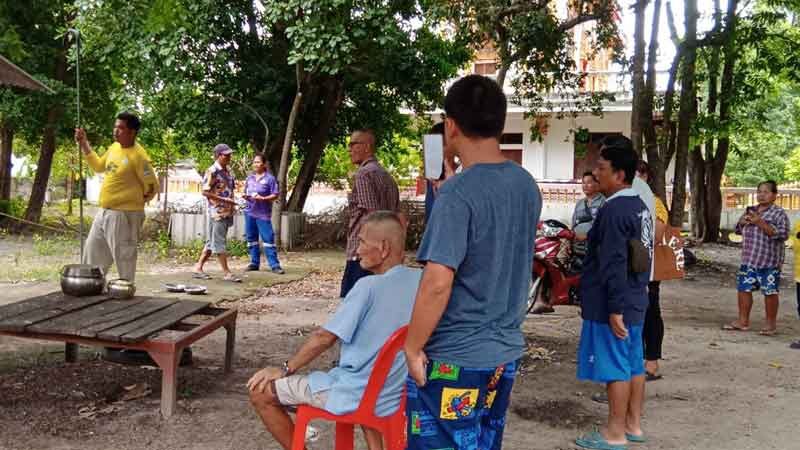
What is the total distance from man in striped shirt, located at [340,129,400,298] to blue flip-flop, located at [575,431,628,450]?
1828mm

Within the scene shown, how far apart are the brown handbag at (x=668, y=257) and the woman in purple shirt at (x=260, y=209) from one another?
6287 mm

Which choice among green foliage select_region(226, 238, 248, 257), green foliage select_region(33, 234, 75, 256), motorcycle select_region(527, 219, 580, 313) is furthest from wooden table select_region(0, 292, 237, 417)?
green foliage select_region(33, 234, 75, 256)

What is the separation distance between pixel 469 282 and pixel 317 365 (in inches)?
142

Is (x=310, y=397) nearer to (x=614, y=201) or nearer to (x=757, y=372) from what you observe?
(x=614, y=201)

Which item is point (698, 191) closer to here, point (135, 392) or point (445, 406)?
point (135, 392)

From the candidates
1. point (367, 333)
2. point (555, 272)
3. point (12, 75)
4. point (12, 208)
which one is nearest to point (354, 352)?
point (367, 333)

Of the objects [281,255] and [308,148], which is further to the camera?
[308,148]

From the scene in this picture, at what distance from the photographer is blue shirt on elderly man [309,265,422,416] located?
315 cm

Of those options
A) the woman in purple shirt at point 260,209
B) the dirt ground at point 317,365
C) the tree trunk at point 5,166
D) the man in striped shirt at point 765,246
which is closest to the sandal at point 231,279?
the woman in purple shirt at point 260,209

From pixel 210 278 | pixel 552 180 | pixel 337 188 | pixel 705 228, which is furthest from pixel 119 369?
pixel 552 180

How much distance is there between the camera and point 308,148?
16.1 metres

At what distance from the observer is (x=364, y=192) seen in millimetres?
5406

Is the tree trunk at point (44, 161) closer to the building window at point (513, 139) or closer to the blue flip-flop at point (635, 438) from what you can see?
the building window at point (513, 139)

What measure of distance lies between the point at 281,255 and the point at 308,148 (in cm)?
344
